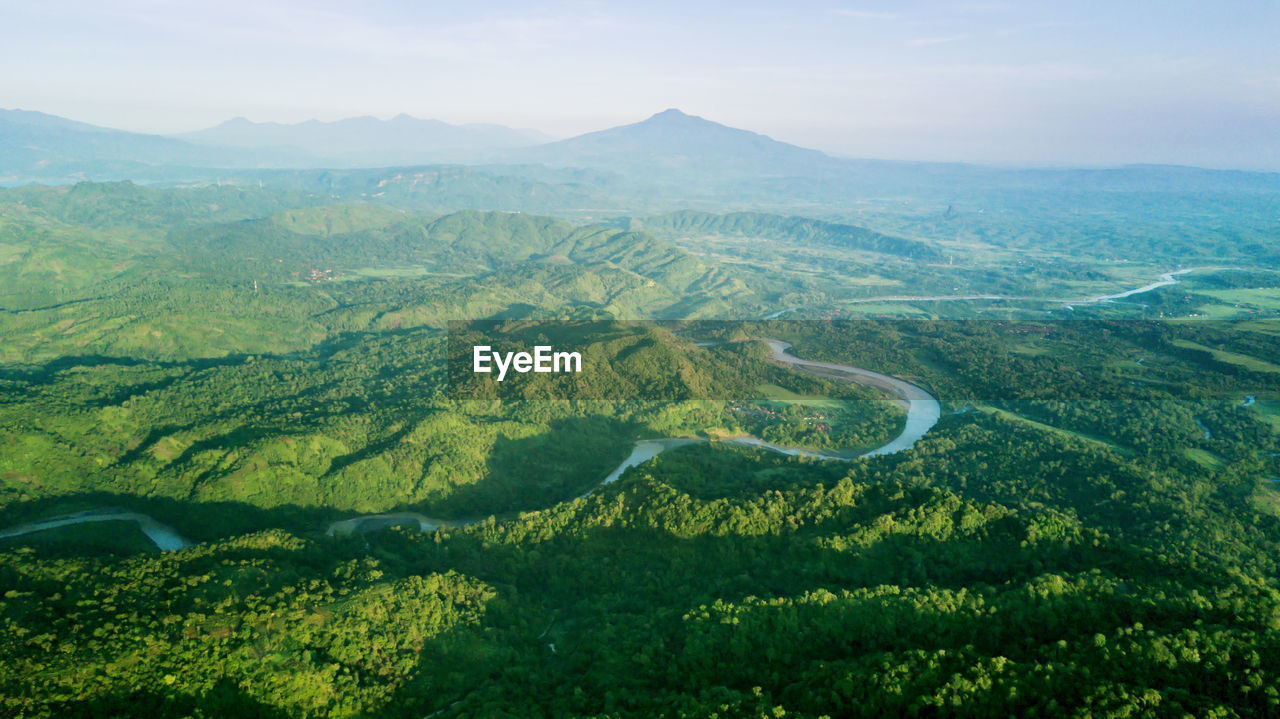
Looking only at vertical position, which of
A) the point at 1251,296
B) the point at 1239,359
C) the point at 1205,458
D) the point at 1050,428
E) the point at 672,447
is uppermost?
the point at 1251,296

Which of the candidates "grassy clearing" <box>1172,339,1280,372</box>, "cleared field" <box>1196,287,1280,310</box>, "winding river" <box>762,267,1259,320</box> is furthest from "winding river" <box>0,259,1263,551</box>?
"cleared field" <box>1196,287,1280,310</box>

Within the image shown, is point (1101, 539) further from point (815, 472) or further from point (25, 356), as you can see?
point (25, 356)

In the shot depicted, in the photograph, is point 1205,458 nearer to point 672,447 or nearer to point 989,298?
point 672,447

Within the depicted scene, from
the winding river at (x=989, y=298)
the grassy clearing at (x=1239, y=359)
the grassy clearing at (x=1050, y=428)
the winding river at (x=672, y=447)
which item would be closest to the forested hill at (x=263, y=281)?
the winding river at (x=989, y=298)

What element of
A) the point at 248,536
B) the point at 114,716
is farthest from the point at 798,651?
the point at 248,536

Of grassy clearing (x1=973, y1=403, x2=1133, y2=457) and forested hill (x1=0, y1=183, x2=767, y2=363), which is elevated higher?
forested hill (x1=0, y1=183, x2=767, y2=363)

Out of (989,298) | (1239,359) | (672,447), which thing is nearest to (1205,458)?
(1239,359)

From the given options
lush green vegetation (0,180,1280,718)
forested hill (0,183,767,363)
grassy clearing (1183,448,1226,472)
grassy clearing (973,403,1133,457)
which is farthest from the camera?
forested hill (0,183,767,363)

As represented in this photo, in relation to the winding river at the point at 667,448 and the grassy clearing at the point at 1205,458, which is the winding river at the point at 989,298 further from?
the grassy clearing at the point at 1205,458

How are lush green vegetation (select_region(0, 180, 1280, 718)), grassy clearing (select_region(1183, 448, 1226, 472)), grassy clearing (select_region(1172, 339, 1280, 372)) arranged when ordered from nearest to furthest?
1. lush green vegetation (select_region(0, 180, 1280, 718))
2. grassy clearing (select_region(1183, 448, 1226, 472))
3. grassy clearing (select_region(1172, 339, 1280, 372))

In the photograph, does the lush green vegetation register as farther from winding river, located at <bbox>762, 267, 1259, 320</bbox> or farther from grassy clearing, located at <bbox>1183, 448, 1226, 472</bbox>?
winding river, located at <bbox>762, 267, 1259, 320</bbox>

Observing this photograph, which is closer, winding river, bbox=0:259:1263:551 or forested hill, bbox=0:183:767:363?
winding river, bbox=0:259:1263:551
